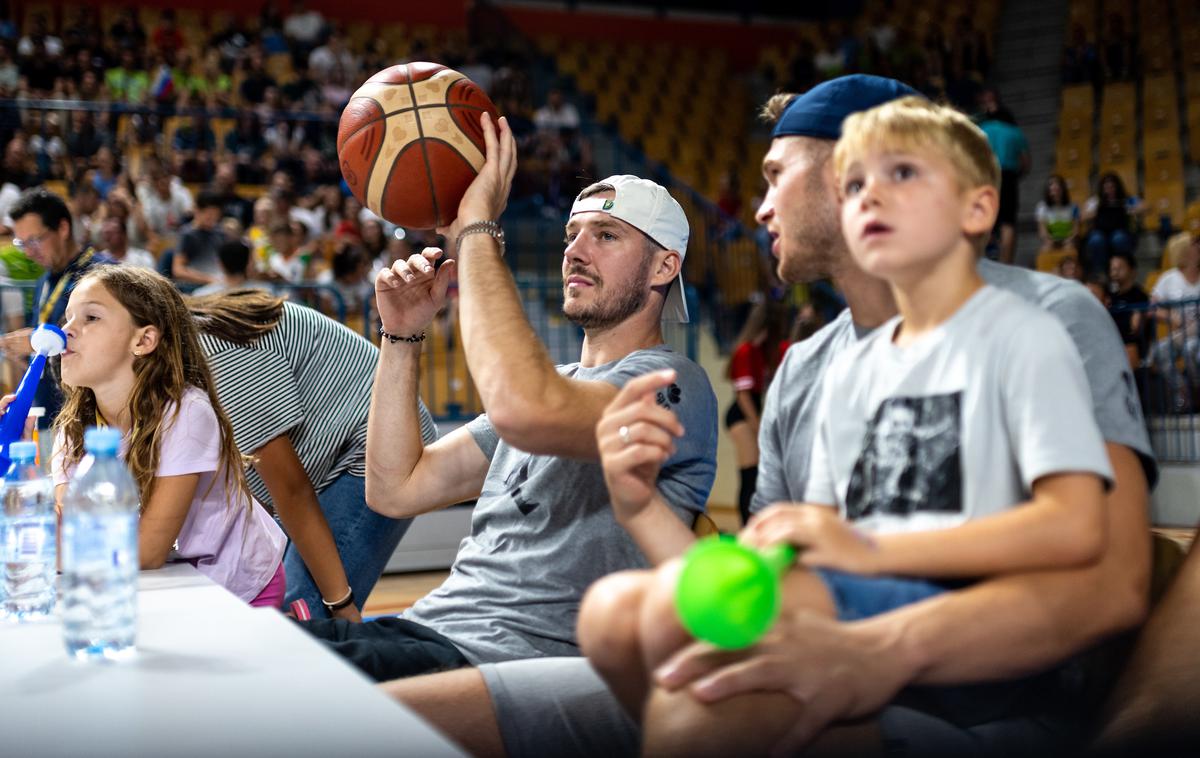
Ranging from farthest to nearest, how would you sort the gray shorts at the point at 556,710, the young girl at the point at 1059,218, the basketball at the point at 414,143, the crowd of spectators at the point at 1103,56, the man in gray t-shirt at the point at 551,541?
the crowd of spectators at the point at 1103,56 < the young girl at the point at 1059,218 < the basketball at the point at 414,143 < the man in gray t-shirt at the point at 551,541 < the gray shorts at the point at 556,710

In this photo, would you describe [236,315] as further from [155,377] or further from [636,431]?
[636,431]

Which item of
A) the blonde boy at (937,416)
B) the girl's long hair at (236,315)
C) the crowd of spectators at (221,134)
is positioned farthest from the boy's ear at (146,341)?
the crowd of spectators at (221,134)

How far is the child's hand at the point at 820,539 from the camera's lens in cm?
107

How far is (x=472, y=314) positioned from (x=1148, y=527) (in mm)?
952

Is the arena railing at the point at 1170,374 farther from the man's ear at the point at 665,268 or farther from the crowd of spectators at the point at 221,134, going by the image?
the man's ear at the point at 665,268

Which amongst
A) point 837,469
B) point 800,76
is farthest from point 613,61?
point 837,469

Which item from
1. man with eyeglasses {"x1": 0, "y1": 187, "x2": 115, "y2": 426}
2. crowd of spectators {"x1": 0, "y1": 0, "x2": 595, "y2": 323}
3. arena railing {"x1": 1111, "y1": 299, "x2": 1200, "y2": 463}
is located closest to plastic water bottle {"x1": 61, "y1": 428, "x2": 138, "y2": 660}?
man with eyeglasses {"x1": 0, "y1": 187, "x2": 115, "y2": 426}

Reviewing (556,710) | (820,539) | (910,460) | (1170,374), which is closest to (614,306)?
(556,710)

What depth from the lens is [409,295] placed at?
2.26 metres

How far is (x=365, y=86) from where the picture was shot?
225cm

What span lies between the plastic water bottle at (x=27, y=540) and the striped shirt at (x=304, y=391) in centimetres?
113

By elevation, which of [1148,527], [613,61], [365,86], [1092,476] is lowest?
[1148,527]

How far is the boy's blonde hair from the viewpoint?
1.20 metres

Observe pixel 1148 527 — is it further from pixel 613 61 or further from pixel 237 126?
pixel 613 61
